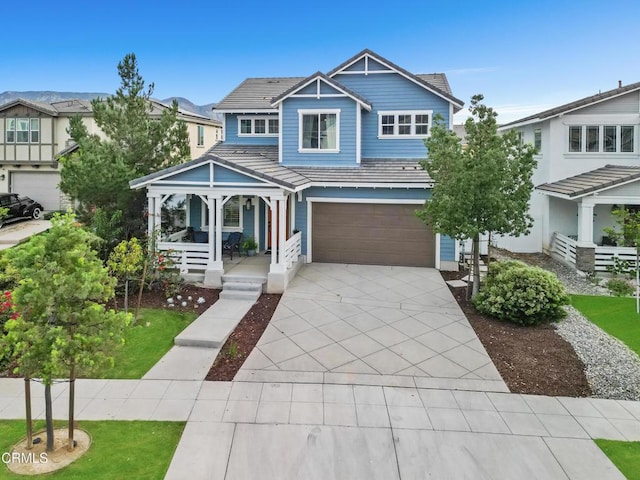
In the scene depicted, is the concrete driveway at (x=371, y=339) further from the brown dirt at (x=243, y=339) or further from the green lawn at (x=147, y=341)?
the green lawn at (x=147, y=341)

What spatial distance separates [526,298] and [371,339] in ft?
14.1

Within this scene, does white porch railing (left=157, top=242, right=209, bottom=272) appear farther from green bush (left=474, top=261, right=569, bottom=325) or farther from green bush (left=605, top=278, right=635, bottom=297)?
green bush (left=605, top=278, right=635, bottom=297)

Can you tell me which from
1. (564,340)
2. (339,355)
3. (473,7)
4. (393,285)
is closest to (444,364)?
(339,355)

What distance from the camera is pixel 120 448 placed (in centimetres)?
625

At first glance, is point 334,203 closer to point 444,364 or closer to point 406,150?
point 406,150

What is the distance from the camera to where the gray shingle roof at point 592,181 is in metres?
16.0

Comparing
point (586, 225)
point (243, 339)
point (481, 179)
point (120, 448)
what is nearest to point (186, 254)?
point (243, 339)

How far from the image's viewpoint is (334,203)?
17172 mm

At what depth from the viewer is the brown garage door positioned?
664 inches

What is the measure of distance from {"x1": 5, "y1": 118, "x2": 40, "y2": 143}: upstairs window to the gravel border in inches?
1207

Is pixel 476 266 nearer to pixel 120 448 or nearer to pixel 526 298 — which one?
pixel 526 298

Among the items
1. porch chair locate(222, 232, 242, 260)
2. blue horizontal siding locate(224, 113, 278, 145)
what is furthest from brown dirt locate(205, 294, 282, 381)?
blue horizontal siding locate(224, 113, 278, 145)

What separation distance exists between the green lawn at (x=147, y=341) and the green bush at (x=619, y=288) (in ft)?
42.8

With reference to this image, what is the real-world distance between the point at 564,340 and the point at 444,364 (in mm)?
3424
